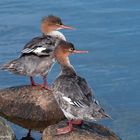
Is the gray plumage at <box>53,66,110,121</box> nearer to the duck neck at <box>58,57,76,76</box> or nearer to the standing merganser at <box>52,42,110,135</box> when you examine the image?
the standing merganser at <box>52,42,110,135</box>

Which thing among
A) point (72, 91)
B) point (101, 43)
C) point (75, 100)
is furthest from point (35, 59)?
point (101, 43)

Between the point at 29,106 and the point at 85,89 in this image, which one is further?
the point at 29,106

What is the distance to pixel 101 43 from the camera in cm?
1141

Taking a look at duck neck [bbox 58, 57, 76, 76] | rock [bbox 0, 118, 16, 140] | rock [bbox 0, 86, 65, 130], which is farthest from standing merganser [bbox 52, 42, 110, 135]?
rock [bbox 0, 86, 65, 130]

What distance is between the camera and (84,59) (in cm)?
1091

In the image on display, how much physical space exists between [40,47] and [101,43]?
7.97 ft

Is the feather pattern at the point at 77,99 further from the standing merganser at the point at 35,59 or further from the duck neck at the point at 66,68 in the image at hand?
the standing merganser at the point at 35,59

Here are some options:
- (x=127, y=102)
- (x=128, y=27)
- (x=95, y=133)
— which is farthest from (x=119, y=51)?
(x=95, y=133)

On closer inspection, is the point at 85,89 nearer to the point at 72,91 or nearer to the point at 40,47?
the point at 72,91

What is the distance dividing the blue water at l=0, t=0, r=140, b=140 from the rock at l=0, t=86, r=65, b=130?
0.36 metres

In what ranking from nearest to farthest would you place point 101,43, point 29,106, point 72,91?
point 72,91 → point 29,106 → point 101,43

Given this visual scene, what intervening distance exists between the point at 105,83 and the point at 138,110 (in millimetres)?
1020

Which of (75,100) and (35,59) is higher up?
(35,59)

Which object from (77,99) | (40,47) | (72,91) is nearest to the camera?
(77,99)
